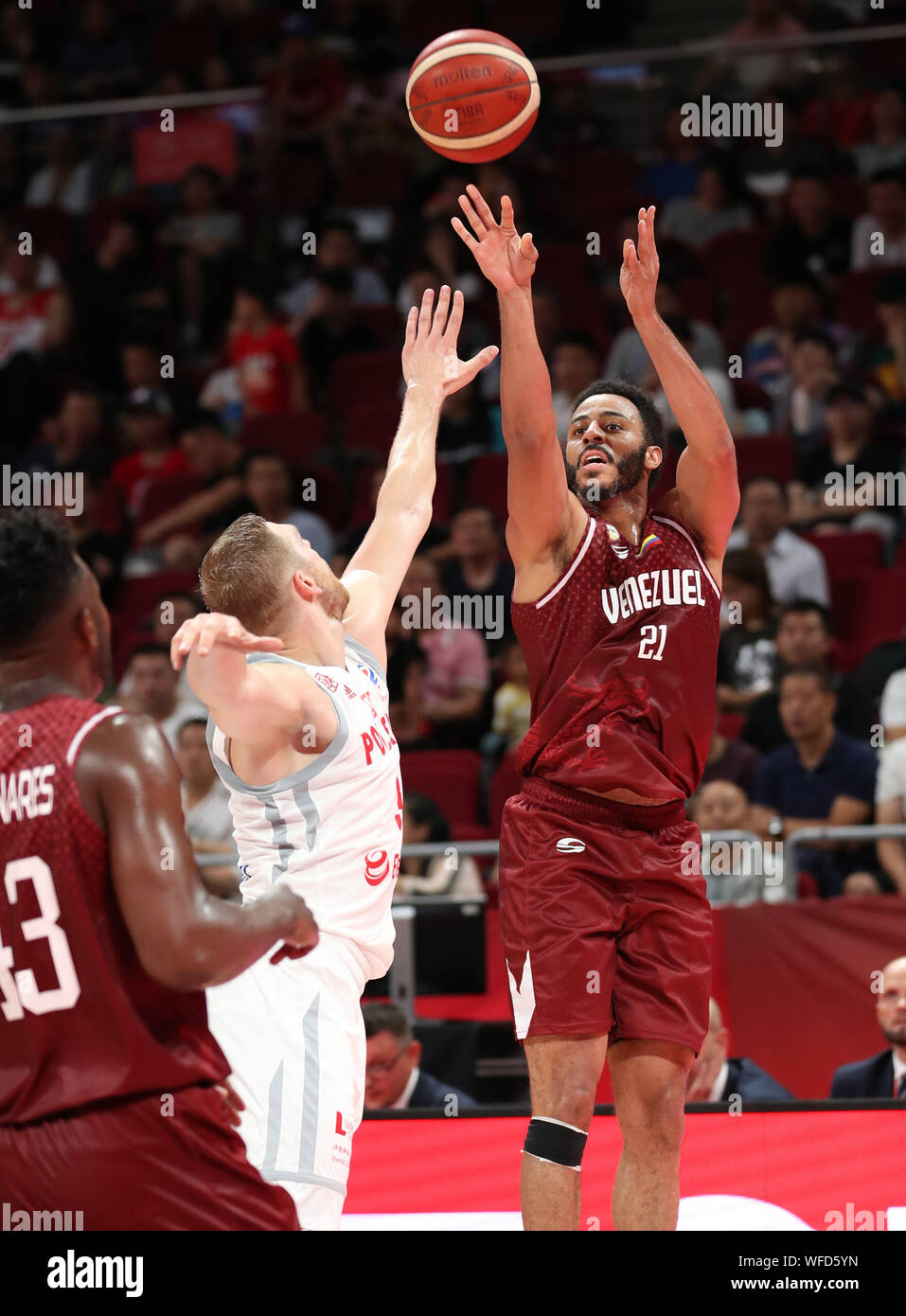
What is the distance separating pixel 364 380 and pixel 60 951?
9.05m

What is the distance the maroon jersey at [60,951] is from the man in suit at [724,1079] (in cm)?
377

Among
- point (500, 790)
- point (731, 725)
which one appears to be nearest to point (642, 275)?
point (500, 790)

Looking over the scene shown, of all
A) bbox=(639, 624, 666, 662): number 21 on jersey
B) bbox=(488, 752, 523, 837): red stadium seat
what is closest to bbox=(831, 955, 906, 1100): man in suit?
bbox=(639, 624, 666, 662): number 21 on jersey

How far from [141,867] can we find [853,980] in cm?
442

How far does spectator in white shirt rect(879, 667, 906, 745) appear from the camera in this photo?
315 inches

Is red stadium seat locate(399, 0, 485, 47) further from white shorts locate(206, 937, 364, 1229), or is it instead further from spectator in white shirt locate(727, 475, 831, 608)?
white shorts locate(206, 937, 364, 1229)

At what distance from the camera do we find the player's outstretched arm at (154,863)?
9.25 feet

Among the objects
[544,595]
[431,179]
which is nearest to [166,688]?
[544,595]

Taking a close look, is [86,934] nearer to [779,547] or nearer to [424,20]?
[779,547]

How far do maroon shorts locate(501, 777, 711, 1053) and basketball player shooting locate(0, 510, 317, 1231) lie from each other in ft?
5.25

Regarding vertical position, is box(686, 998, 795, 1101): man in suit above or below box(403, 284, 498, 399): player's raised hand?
below

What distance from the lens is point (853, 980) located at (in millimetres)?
6613
